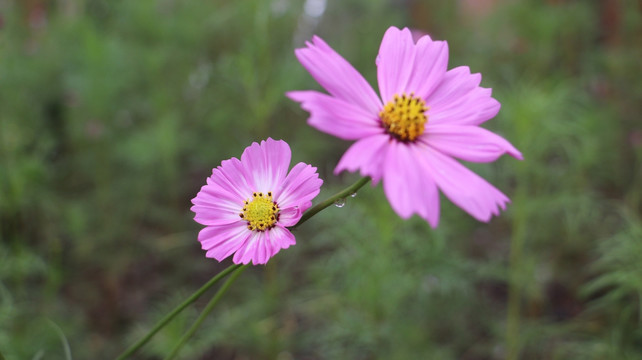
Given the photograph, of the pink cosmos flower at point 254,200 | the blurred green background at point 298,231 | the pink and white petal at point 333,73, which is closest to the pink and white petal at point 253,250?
the pink cosmos flower at point 254,200

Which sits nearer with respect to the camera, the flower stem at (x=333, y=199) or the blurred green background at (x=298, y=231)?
the flower stem at (x=333, y=199)

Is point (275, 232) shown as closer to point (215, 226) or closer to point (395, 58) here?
point (215, 226)

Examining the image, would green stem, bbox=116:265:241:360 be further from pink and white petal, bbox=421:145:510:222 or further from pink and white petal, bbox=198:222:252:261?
pink and white petal, bbox=421:145:510:222

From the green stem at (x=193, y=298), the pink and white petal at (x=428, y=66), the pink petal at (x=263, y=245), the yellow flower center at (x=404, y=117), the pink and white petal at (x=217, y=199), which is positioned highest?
the pink and white petal at (x=428, y=66)

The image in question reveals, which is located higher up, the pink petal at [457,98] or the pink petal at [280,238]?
the pink petal at [457,98]

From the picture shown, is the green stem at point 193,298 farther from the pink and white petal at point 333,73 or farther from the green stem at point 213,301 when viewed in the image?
the pink and white petal at point 333,73

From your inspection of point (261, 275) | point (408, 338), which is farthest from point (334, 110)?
point (261, 275)

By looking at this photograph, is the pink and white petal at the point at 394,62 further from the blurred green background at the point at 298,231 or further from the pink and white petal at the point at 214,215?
the blurred green background at the point at 298,231
